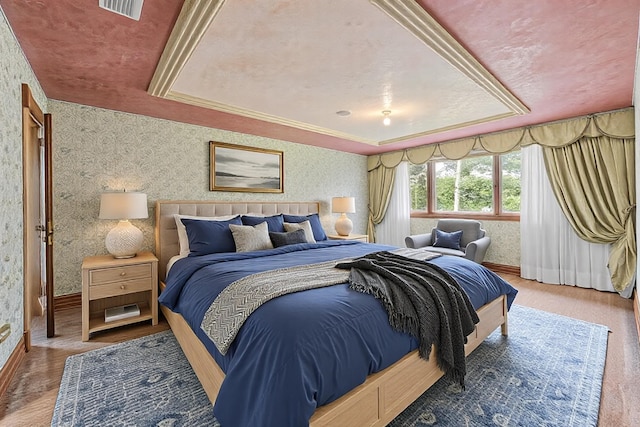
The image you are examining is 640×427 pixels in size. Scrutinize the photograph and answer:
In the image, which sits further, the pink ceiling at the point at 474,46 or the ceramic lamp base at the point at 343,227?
the ceramic lamp base at the point at 343,227

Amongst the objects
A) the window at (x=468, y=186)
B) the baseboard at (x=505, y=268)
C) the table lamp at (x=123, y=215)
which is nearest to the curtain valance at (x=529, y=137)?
the window at (x=468, y=186)

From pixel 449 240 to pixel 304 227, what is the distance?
2342 mm

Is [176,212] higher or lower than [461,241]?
higher

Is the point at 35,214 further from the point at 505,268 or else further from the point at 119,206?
the point at 505,268

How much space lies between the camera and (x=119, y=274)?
2703 millimetres

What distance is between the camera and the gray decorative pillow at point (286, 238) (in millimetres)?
3264

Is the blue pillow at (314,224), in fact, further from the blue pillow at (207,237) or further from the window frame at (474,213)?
the window frame at (474,213)

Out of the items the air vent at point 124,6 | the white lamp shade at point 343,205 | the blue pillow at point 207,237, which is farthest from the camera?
the white lamp shade at point 343,205

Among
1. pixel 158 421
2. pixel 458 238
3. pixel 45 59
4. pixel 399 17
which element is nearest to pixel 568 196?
pixel 458 238

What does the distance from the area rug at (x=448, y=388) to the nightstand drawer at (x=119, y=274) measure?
0.58 meters

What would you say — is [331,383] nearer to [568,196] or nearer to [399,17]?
[399,17]

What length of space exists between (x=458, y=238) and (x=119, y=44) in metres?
4.58

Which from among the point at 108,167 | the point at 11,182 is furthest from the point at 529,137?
the point at 11,182

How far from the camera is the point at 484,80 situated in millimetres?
2570
